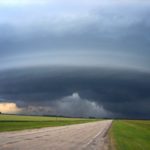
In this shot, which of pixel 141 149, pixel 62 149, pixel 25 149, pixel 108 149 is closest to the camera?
pixel 25 149

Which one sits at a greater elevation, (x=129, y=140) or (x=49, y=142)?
(x=129, y=140)

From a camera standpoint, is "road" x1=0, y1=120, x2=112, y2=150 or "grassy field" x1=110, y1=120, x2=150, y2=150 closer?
"road" x1=0, y1=120, x2=112, y2=150

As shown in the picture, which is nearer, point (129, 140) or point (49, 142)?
point (49, 142)

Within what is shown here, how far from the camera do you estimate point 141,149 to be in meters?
32.9

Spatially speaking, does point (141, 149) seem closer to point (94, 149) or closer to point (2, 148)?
point (94, 149)

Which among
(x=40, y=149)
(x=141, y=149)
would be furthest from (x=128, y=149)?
(x=40, y=149)

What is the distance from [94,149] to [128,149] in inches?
175

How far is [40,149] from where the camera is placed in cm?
2573

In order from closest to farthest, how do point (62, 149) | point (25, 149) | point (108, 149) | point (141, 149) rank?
1. point (25, 149)
2. point (62, 149)
3. point (108, 149)
4. point (141, 149)

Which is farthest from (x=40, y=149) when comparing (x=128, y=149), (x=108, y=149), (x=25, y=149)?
(x=128, y=149)

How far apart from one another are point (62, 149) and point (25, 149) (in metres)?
3.19

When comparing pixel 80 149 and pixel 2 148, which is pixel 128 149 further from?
pixel 2 148

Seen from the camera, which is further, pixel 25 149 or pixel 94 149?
pixel 94 149

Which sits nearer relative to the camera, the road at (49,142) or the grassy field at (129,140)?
the road at (49,142)
